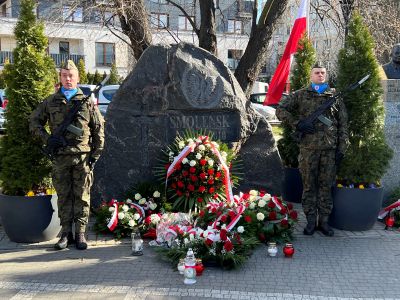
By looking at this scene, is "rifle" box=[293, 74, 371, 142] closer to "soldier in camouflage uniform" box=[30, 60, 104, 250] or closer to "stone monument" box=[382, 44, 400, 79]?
"stone monument" box=[382, 44, 400, 79]

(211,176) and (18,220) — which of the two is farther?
(211,176)

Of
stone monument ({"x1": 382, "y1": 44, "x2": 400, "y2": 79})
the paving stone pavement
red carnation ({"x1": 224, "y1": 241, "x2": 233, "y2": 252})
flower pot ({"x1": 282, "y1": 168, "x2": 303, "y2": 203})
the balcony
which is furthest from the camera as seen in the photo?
the balcony

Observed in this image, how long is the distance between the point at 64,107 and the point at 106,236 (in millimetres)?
1740

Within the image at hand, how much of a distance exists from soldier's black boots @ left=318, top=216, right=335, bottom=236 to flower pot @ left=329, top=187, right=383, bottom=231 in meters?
0.23

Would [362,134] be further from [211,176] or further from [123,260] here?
[123,260]

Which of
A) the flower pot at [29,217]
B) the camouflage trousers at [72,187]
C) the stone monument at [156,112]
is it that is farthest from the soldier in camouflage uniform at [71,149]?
the stone monument at [156,112]

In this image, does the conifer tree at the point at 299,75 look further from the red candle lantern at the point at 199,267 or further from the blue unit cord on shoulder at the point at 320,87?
the red candle lantern at the point at 199,267

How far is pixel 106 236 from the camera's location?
19.3 ft

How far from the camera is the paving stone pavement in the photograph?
13.9ft

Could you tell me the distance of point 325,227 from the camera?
5.93m

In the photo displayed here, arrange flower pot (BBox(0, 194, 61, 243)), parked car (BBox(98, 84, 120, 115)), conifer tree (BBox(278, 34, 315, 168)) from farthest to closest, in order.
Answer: parked car (BBox(98, 84, 120, 115)), conifer tree (BBox(278, 34, 315, 168)), flower pot (BBox(0, 194, 61, 243))

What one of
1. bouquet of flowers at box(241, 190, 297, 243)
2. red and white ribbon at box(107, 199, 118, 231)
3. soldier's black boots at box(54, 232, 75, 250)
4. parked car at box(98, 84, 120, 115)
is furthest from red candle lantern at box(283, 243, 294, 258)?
parked car at box(98, 84, 120, 115)

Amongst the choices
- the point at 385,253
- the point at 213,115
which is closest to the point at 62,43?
the point at 213,115

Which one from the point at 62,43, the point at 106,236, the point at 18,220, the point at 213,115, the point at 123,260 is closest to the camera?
the point at 123,260
